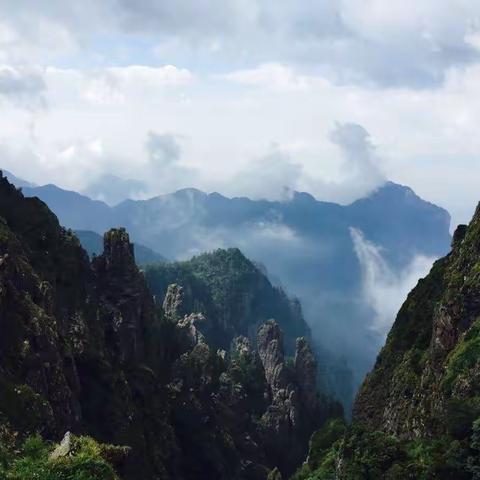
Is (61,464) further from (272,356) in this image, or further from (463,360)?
(272,356)

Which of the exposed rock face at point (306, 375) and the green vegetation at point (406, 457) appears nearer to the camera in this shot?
the green vegetation at point (406, 457)

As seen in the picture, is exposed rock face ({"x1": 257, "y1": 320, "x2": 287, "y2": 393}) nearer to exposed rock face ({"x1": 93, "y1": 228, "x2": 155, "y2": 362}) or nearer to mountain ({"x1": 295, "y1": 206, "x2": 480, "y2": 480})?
exposed rock face ({"x1": 93, "y1": 228, "x2": 155, "y2": 362})

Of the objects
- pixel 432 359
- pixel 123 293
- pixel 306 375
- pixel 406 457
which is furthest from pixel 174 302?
pixel 406 457

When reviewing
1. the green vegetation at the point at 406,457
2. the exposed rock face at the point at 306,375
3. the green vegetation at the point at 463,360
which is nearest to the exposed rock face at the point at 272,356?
the exposed rock face at the point at 306,375

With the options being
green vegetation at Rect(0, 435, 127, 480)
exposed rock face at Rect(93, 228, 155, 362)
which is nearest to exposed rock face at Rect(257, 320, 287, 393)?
exposed rock face at Rect(93, 228, 155, 362)

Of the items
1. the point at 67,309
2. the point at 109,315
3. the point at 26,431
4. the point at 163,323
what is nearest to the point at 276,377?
the point at 163,323

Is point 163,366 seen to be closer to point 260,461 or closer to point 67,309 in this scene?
point 260,461

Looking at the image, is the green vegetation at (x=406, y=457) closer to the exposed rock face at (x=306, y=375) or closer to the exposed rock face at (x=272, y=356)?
the exposed rock face at (x=306, y=375)
